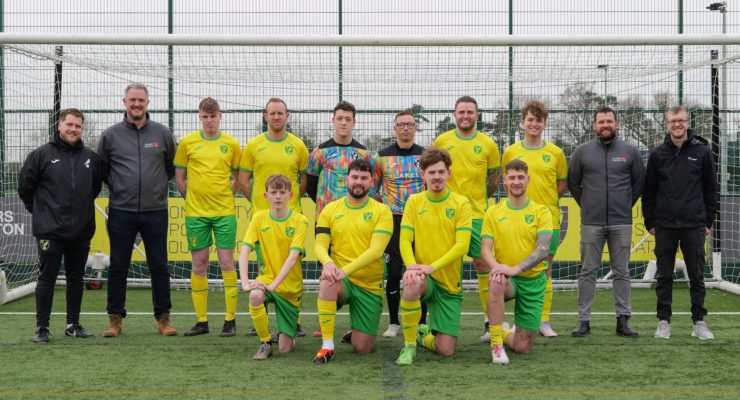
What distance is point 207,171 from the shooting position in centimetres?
588

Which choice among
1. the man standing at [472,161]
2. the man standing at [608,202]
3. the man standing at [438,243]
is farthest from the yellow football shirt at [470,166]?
the man standing at [608,202]

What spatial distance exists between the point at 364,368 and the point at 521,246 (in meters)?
1.33

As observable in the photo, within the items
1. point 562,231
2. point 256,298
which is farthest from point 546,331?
point 562,231

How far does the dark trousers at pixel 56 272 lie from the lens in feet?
18.5

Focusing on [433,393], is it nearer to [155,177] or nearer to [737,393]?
[737,393]

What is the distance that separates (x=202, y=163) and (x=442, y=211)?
6.55 ft

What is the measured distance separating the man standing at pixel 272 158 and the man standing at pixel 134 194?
0.67 metres

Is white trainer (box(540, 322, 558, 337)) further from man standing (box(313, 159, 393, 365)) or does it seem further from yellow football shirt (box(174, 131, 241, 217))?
yellow football shirt (box(174, 131, 241, 217))

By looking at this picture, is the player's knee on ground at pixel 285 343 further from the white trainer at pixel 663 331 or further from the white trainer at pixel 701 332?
the white trainer at pixel 701 332

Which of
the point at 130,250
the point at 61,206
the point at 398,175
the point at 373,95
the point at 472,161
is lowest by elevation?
the point at 130,250

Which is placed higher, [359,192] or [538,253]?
[359,192]

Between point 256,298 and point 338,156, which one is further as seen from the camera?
point 338,156

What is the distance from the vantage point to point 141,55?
7742mm

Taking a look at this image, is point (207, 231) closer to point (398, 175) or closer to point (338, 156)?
point (338, 156)
